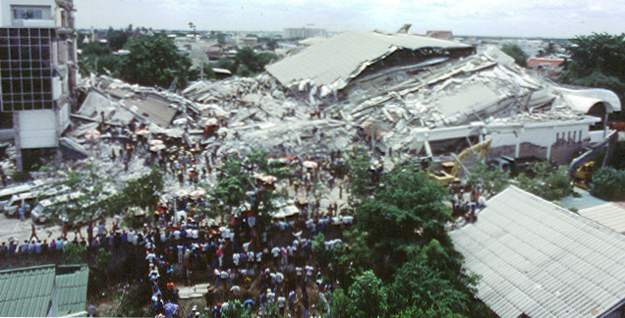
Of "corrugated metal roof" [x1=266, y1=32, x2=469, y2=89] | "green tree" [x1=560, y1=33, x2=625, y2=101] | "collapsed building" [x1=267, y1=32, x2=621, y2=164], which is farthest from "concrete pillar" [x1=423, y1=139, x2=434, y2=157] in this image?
"green tree" [x1=560, y1=33, x2=625, y2=101]

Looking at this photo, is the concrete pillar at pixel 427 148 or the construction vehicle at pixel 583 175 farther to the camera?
the concrete pillar at pixel 427 148

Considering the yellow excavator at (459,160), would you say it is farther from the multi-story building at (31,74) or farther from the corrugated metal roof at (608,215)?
the multi-story building at (31,74)

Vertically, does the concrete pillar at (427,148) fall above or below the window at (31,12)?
below

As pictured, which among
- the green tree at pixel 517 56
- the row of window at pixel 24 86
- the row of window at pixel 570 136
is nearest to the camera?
the row of window at pixel 24 86

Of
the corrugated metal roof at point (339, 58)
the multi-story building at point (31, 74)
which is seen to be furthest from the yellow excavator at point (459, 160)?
the multi-story building at point (31, 74)

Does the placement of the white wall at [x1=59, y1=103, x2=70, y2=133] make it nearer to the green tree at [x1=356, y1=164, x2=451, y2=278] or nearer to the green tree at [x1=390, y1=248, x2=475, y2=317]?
the green tree at [x1=356, y1=164, x2=451, y2=278]

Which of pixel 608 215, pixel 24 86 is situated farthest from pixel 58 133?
pixel 608 215
